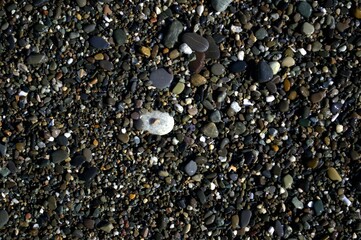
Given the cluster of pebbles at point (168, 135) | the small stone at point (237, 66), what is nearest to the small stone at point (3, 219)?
the cluster of pebbles at point (168, 135)

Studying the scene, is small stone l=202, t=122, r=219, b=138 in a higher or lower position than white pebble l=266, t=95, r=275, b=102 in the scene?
lower

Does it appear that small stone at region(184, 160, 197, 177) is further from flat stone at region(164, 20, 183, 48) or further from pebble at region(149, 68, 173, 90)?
flat stone at region(164, 20, 183, 48)

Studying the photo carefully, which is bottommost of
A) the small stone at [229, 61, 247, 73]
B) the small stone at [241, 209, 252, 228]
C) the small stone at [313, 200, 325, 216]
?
the small stone at [241, 209, 252, 228]

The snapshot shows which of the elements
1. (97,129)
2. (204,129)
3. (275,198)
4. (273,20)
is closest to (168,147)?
(204,129)

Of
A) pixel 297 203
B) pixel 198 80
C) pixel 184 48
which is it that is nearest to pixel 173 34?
pixel 184 48

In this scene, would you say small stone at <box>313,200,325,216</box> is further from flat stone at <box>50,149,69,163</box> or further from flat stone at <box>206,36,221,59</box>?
flat stone at <box>50,149,69,163</box>

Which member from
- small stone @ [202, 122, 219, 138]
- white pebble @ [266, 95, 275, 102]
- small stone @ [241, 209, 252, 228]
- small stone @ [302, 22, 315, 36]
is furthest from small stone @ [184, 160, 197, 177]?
A: small stone @ [302, 22, 315, 36]

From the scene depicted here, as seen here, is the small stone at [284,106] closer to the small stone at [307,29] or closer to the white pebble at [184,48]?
the small stone at [307,29]

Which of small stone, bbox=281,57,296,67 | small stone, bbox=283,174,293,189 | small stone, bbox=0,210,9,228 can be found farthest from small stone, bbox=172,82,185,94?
small stone, bbox=0,210,9,228
